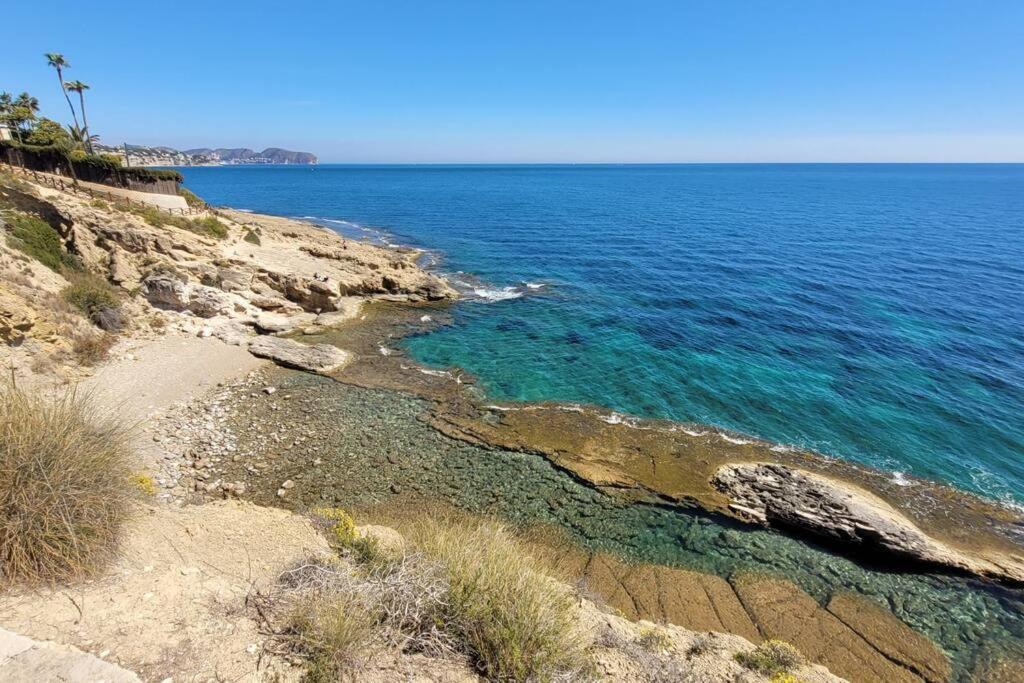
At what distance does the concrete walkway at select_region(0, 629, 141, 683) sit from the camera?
6164 mm

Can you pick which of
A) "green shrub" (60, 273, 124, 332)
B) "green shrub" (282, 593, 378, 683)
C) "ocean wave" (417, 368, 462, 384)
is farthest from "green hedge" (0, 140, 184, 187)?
"green shrub" (282, 593, 378, 683)

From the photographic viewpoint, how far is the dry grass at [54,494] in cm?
746

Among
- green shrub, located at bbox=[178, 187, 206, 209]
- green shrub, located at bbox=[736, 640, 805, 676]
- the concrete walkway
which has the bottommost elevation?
green shrub, located at bbox=[736, 640, 805, 676]

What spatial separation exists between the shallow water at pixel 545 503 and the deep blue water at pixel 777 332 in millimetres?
5569

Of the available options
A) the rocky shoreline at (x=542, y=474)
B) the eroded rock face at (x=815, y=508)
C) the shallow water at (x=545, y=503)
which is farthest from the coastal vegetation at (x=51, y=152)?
the eroded rock face at (x=815, y=508)

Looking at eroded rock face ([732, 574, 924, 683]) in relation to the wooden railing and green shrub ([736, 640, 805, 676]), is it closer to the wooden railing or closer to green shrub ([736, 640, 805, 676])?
green shrub ([736, 640, 805, 676])

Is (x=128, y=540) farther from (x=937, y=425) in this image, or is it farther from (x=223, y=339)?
(x=937, y=425)

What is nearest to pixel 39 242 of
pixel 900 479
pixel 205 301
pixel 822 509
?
pixel 205 301

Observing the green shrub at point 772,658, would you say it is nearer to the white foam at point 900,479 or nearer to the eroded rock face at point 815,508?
the eroded rock face at point 815,508

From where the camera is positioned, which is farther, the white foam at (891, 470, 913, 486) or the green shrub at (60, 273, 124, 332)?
the green shrub at (60, 273, 124, 332)

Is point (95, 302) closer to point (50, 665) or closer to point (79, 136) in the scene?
point (50, 665)

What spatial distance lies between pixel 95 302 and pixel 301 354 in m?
9.63

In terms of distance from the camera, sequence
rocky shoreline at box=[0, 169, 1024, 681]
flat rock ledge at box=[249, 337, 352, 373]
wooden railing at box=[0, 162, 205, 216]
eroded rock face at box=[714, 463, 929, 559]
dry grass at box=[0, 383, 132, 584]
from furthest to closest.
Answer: wooden railing at box=[0, 162, 205, 216]
flat rock ledge at box=[249, 337, 352, 373]
eroded rock face at box=[714, 463, 929, 559]
rocky shoreline at box=[0, 169, 1024, 681]
dry grass at box=[0, 383, 132, 584]

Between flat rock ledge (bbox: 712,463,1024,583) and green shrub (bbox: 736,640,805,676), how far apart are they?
521cm
